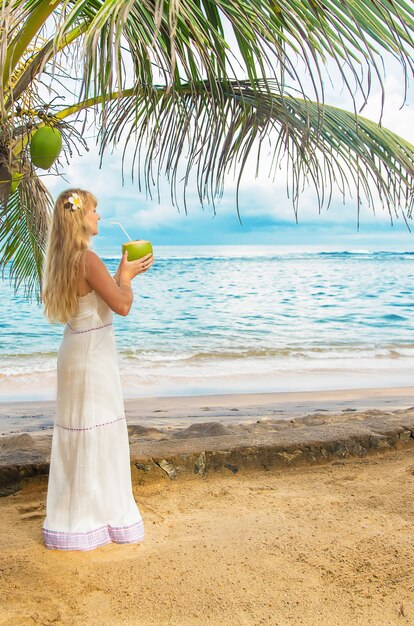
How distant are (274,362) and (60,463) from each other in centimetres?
960

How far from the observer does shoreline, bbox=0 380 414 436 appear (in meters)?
7.31

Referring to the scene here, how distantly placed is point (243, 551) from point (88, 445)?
2.60 feet

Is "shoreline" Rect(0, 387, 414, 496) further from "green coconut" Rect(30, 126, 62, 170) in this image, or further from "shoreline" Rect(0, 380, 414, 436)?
"green coconut" Rect(30, 126, 62, 170)

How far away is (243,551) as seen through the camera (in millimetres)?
3025

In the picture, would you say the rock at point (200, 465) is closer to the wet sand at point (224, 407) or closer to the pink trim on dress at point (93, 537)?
the pink trim on dress at point (93, 537)

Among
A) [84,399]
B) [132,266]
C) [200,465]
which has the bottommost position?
[200,465]

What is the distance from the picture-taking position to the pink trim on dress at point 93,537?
3072 mm

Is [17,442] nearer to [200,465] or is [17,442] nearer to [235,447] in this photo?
[200,465]

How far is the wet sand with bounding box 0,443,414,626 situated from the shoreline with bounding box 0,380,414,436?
10.4 feet

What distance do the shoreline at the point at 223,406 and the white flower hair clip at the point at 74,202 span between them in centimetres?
414

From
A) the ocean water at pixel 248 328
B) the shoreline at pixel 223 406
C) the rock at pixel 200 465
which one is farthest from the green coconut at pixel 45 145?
the ocean water at pixel 248 328

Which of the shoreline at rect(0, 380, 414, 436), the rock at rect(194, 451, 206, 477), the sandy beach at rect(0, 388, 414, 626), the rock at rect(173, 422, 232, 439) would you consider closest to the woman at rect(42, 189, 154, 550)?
the sandy beach at rect(0, 388, 414, 626)

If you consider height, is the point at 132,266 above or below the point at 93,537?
above

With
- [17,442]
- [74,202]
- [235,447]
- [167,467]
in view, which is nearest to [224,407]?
[17,442]
